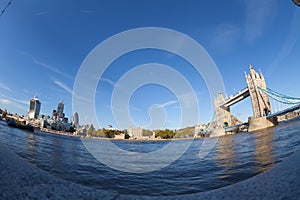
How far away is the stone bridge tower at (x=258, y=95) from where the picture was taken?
135 feet

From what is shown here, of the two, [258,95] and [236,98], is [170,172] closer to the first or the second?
[258,95]

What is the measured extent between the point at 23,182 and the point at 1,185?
0.13 meters

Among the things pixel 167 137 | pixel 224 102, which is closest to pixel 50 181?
pixel 224 102

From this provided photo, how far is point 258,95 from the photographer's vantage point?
43062mm

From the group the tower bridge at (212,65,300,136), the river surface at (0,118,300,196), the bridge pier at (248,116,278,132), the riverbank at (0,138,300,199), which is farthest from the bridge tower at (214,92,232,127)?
the riverbank at (0,138,300,199)

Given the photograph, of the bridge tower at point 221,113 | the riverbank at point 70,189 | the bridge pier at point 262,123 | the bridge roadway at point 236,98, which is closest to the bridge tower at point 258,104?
→ the bridge pier at point 262,123

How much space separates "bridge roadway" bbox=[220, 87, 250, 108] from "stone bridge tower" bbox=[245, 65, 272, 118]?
9.85ft

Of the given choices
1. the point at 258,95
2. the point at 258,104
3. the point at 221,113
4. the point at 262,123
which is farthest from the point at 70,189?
the point at 221,113

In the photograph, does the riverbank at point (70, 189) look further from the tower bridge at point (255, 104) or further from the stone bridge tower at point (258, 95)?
the stone bridge tower at point (258, 95)

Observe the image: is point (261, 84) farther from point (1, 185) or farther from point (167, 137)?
point (1, 185)

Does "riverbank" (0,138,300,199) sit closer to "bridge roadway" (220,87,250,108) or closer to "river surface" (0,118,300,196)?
"river surface" (0,118,300,196)

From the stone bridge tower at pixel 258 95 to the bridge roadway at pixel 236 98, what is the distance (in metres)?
3.00

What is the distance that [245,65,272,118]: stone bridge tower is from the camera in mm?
41000

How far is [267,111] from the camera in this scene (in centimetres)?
4091
